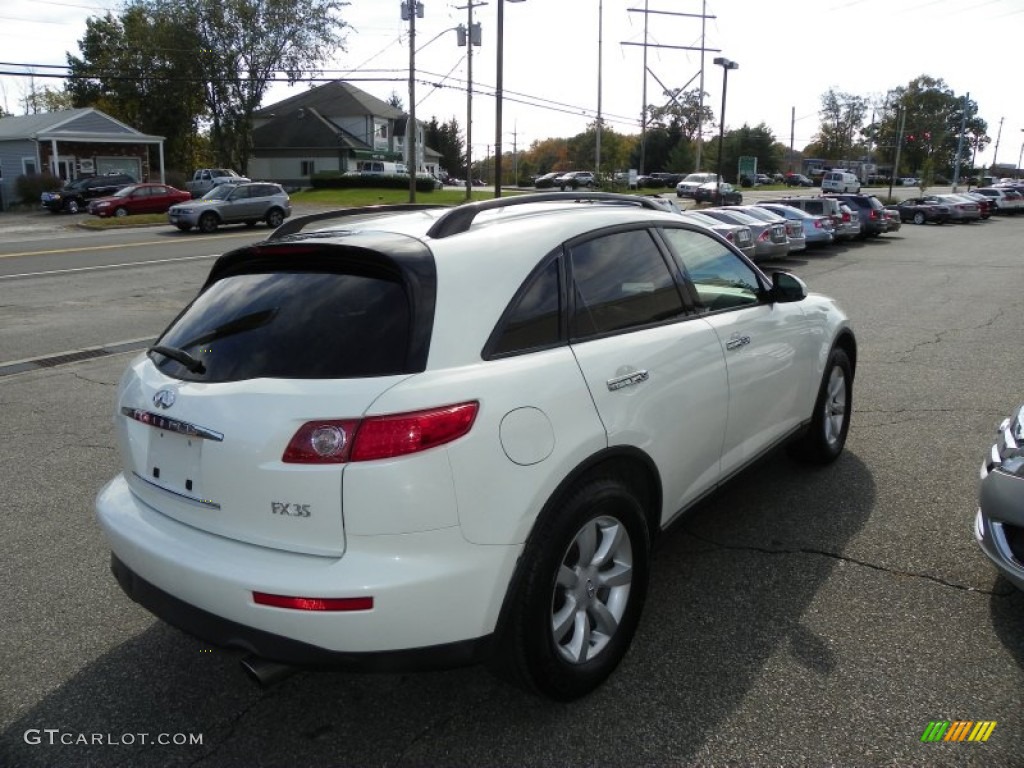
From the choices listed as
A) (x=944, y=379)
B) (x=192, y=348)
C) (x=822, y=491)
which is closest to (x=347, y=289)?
(x=192, y=348)

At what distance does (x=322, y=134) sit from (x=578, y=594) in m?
74.4

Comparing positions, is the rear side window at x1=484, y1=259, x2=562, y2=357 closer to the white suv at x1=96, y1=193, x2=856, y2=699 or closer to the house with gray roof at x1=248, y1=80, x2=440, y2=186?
the white suv at x1=96, y1=193, x2=856, y2=699

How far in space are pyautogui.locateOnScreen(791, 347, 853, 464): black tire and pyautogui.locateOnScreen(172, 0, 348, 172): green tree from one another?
5913 cm

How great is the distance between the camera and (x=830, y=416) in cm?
510

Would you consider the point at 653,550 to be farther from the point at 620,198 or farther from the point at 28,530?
the point at 28,530

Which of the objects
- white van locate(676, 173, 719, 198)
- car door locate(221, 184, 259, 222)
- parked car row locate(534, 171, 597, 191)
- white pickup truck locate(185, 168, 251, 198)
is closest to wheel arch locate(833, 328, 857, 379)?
car door locate(221, 184, 259, 222)

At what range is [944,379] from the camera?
25.0 feet

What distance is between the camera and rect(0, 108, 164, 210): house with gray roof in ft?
155

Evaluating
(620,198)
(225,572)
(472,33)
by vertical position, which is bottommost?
(225,572)

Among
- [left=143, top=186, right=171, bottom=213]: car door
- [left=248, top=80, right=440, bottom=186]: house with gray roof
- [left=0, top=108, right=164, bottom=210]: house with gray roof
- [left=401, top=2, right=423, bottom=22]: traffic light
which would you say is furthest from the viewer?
[left=248, top=80, right=440, bottom=186]: house with gray roof

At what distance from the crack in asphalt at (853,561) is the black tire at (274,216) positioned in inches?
1116

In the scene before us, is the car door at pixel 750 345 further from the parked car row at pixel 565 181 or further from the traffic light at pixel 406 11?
the parked car row at pixel 565 181

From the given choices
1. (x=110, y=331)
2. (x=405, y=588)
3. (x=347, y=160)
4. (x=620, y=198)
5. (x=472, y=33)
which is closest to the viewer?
(x=405, y=588)

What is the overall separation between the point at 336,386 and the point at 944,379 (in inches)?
271
